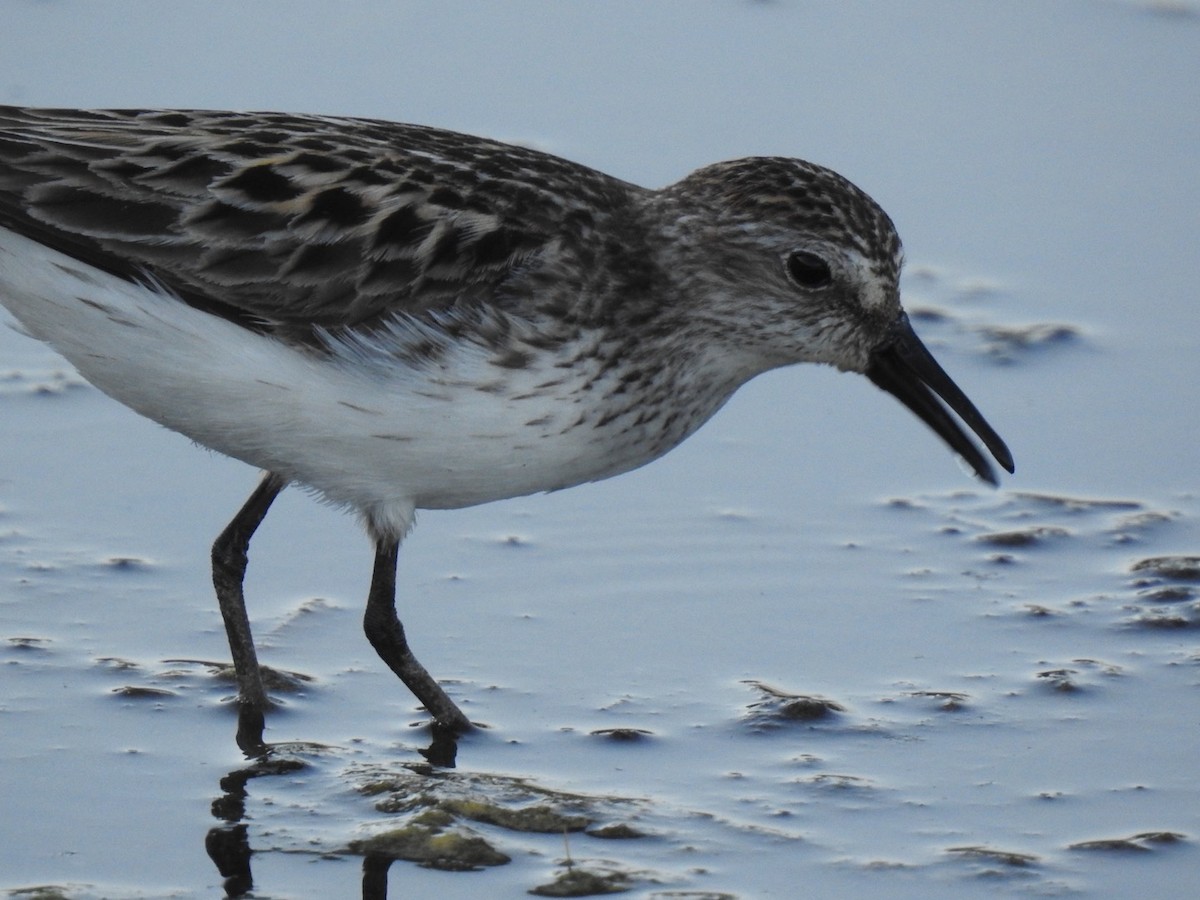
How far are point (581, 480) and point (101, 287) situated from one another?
187cm

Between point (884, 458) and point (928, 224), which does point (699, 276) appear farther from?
point (928, 224)

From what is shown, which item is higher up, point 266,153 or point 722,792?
point 266,153

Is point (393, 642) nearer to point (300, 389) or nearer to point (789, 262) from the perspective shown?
point (300, 389)

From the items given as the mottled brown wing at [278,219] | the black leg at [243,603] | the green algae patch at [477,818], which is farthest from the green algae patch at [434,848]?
the mottled brown wing at [278,219]

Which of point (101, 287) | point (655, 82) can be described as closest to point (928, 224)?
point (655, 82)

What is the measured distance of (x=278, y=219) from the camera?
335 inches

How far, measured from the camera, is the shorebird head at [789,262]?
8914mm

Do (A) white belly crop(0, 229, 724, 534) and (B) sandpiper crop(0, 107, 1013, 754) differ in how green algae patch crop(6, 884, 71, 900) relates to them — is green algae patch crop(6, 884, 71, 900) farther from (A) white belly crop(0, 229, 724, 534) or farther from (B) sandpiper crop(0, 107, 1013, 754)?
(A) white belly crop(0, 229, 724, 534)

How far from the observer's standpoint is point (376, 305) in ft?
27.7

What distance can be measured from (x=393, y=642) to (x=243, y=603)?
2.10 feet

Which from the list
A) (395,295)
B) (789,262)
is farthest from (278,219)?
(789,262)

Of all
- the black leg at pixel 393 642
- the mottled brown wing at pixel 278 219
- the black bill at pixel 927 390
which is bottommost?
the black leg at pixel 393 642

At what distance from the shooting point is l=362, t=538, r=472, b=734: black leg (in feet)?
29.0

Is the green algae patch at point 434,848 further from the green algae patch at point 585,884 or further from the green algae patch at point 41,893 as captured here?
the green algae patch at point 41,893
